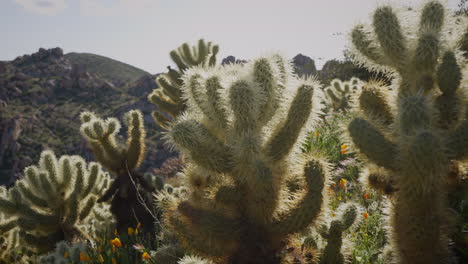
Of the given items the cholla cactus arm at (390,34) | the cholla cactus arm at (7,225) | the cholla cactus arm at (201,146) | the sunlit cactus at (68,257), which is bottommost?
the sunlit cactus at (68,257)

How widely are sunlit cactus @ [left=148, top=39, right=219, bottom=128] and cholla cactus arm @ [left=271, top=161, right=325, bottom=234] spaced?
999 cm

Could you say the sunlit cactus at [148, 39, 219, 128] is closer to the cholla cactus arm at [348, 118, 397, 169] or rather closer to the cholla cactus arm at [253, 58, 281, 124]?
the cholla cactus arm at [253, 58, 281, 124]

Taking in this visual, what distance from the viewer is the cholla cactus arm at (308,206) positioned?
2.53 m

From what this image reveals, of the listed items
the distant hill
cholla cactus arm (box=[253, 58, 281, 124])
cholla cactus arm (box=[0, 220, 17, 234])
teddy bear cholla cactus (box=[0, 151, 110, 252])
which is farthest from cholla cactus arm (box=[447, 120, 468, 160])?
the distant hill

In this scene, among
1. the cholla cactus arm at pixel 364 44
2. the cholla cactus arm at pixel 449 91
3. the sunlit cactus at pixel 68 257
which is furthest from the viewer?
the sunlit cactus at pixel 68 257

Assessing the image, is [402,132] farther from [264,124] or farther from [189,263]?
[189,263]

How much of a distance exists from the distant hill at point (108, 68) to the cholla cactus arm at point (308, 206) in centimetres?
9696

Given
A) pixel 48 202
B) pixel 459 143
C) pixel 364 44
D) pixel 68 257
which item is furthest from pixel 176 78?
pixel 459 143

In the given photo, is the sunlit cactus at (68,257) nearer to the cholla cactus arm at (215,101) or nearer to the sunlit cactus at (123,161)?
the sunlit cactus at (123,161)

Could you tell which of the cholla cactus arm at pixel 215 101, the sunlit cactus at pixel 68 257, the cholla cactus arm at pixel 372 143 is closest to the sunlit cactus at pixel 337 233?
the cholla cactus arm at pixel 372 143

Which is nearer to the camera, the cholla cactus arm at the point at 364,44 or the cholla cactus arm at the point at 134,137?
the cholla cactus arm at the point at 364,44

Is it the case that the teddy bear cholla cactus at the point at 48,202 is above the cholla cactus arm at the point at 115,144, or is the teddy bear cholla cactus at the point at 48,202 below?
below

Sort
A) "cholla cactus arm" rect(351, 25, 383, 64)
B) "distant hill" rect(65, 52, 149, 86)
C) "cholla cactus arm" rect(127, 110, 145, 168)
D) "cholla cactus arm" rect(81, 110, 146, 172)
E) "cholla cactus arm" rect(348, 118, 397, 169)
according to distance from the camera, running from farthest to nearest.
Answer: "distant hill" rect(65, 52, 149, 86)
"cholla cactus arm" rect(127, 110, 145, 168)
"cholla cactus arm" rect(81, 110, 146, 172)
"cholla cactus arm" rect(351, 25, 383, 64)
"cholla cactus arm" rect(348, 118, 397, 169)

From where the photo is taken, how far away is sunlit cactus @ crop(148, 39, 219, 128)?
12633mm
